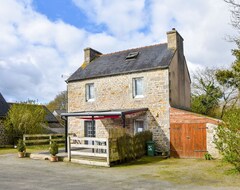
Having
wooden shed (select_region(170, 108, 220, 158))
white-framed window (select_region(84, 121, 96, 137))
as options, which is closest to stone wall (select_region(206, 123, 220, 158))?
wooden shed (select_region(170, 108, 220, 158))

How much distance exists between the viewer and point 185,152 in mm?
15734

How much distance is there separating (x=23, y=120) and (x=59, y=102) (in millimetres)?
36473

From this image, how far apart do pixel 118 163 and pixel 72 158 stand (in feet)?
8.81

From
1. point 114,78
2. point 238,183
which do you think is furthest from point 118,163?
point 114,78

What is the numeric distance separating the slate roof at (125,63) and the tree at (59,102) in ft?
124

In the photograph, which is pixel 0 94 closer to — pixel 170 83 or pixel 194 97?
pixel 170 83

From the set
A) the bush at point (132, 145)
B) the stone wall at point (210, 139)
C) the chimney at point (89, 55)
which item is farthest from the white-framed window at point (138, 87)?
the chimney at point (89, 55)

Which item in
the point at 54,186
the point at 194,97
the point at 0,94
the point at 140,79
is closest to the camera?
the point at 54,186

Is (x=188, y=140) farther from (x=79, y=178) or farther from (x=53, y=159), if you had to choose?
(x=79, y=178)

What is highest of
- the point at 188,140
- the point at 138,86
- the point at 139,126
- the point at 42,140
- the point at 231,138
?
the point at 138,86

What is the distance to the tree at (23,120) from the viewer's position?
77.2ft

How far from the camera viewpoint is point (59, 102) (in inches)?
2347

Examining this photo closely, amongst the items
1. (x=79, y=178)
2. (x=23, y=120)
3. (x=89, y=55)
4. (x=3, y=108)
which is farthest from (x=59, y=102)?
(x=79, y=178)

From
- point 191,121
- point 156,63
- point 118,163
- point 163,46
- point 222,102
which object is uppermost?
point 163,46
